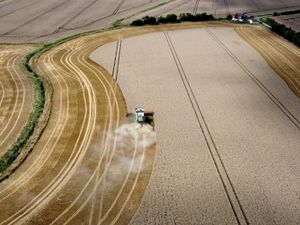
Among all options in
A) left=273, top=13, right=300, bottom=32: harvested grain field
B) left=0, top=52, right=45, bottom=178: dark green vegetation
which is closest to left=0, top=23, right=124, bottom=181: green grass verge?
left=0, top=52, right=45, bottom=178: dark green vegetation

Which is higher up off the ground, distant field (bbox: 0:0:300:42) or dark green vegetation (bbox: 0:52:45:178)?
distant field (bbox: 0:0:300:42)

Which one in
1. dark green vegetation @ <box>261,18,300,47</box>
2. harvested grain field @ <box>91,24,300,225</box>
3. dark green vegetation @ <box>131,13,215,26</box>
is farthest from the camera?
dark green vegetation @ <box>131,13,215,26</box>

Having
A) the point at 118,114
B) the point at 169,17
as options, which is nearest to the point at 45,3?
the point at 169,17

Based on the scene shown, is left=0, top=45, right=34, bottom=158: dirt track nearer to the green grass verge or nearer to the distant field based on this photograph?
the green grass verge

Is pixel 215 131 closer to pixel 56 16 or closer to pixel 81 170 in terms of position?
pixel 81 170

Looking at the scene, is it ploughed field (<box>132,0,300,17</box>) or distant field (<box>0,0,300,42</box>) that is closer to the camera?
distant field (<box>0,0,300,42</box>)

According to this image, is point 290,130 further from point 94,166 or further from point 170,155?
point 94,166

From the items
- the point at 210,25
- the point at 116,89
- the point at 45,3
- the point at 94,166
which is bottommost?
the point at 94,166
